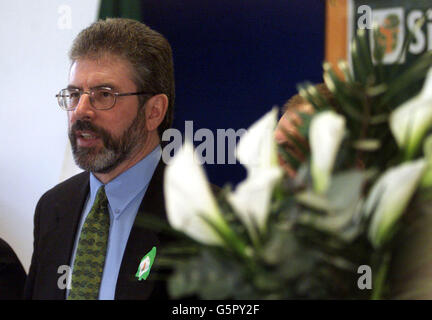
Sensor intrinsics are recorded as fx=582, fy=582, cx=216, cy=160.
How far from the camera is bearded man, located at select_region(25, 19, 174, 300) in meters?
1.38

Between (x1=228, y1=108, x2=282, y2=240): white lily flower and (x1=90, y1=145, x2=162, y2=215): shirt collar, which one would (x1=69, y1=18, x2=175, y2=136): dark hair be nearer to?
(x1=90, y1=145, x2=162, y2=215): shirt collar

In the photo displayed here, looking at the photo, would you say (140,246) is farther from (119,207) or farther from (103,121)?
(103,121)

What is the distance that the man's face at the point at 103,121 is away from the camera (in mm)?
1546

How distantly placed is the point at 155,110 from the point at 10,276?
2.02ft

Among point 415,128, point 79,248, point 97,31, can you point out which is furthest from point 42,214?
point 415,128

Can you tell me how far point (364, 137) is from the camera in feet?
2.00

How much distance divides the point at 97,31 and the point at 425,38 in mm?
1127

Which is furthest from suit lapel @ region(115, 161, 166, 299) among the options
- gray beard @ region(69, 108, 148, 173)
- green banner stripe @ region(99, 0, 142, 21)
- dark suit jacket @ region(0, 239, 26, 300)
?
green banner stripe @ region(99, 0, 142, 21)

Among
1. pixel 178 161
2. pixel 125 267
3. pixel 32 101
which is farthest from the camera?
pixel 32 101

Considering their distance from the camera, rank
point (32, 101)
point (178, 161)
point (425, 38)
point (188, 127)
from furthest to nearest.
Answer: point (32, 101), point (188, 127), point (425, 38), point (178, 161)

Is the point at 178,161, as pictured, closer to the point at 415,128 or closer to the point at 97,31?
the point at 415,128

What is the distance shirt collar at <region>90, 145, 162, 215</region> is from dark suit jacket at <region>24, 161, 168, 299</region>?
24mm

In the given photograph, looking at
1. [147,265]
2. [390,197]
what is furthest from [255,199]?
[147,265]

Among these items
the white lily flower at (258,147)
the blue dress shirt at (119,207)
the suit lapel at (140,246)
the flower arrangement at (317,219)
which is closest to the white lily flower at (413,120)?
the flower arrangement at (317,219)
